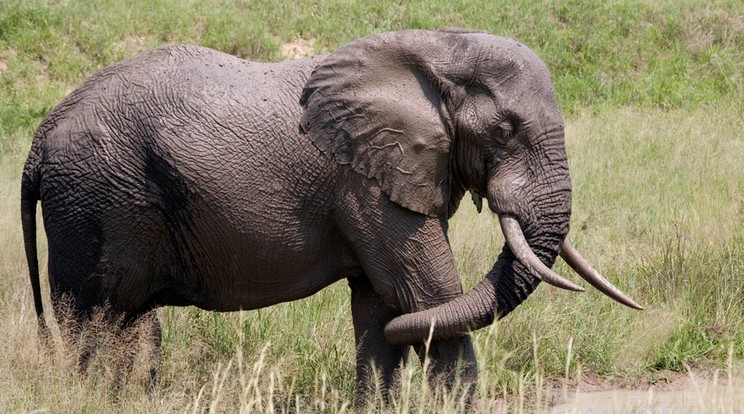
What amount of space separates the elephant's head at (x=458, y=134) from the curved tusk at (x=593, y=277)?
0.03m

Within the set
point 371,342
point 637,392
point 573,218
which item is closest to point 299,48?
point 573,218

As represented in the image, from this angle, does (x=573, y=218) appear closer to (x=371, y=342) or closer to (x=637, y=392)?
(x=637, y=392)

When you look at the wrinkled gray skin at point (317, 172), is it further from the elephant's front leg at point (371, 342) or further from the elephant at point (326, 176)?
the elephant's front leg at point (371, 342)

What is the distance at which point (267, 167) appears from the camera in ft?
15.7

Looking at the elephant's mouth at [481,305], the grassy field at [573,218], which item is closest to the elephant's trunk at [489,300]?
the elephant's mouth at [481,305]

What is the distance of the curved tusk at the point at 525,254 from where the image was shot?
4.54 m

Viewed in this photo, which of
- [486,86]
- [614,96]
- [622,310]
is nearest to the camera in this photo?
[486,86]

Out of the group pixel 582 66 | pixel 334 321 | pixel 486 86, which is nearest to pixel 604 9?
pixel 582 66

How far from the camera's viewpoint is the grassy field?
517 centimetres

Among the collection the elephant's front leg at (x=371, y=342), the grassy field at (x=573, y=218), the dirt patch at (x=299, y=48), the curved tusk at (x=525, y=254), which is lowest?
the dirt patch at (x=299, y=48)

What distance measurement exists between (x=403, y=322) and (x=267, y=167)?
0.84 m

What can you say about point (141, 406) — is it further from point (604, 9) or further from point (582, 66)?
point (604, 9)

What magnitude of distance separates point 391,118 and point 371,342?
1031 mm

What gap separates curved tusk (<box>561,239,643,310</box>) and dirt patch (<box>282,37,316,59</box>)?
975 centimetres
